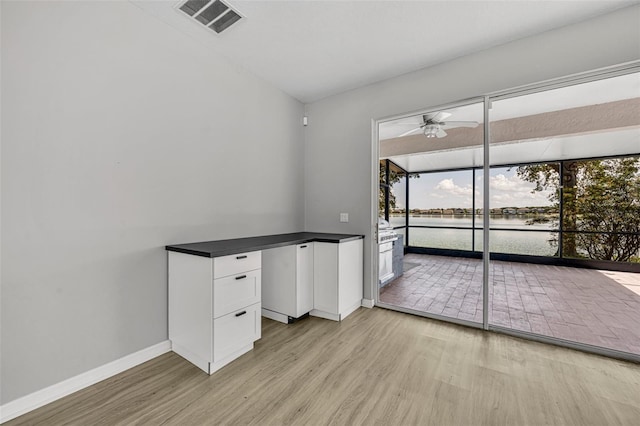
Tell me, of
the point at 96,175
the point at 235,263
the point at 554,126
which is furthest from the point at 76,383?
the point at 554,126

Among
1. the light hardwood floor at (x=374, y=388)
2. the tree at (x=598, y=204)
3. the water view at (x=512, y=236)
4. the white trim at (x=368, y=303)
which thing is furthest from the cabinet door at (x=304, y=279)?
the tree at (x=598, y=204)

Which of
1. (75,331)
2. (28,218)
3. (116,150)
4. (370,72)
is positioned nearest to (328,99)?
(370,72)

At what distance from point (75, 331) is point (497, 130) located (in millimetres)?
3788

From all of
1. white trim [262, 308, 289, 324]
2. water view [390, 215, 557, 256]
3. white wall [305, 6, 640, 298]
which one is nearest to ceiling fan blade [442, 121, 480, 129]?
white wall [305, 6, 640, 298]

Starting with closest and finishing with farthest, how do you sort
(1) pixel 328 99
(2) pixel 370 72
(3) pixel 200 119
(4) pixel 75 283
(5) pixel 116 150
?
(4) pixel 75 283
(5) pixel 116 150
(3) pixel 200 119
(2) pixel 370 72
(1) pixel 328 99

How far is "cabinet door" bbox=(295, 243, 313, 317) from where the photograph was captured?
2.71 meters

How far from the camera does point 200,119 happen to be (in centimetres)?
242

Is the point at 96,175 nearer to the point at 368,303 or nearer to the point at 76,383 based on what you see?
the point at 76,383

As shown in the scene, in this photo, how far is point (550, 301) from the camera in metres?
2.61

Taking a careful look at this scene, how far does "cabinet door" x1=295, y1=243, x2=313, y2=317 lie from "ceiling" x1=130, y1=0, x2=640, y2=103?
1915 mm

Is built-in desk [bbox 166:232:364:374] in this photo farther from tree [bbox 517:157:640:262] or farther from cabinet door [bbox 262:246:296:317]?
tree [bbox 517:157:640:262]

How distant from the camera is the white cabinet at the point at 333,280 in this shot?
2.77 metres

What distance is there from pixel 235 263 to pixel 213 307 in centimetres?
34

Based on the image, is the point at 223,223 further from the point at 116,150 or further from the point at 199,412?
the point at 199,412
